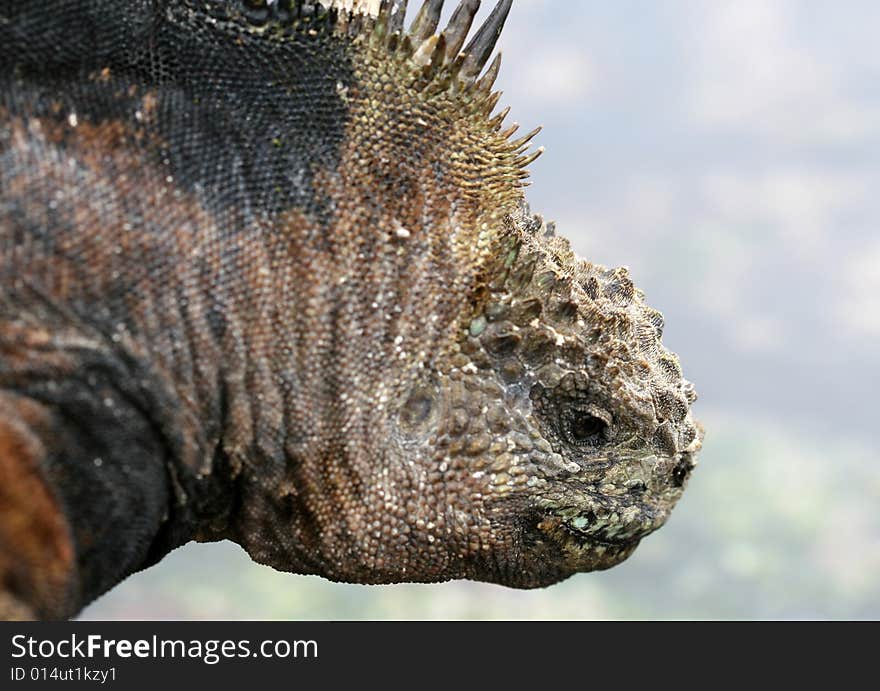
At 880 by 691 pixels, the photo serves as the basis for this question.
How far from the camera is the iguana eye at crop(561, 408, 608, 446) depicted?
4.69 meters

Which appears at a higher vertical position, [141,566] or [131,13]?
[131,13]

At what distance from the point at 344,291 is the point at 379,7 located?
1105 millimetres

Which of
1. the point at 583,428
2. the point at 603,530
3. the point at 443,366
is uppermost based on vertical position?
the point at 443,366

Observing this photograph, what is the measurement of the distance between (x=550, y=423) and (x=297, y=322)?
1.17 metres

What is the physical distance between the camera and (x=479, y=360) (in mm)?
4543

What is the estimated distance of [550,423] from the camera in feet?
15.3

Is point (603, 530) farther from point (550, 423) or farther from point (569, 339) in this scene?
point (569, 339)

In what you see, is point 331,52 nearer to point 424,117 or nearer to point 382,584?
point 424,117

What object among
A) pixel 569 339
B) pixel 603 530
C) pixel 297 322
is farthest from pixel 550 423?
pixel 297 322

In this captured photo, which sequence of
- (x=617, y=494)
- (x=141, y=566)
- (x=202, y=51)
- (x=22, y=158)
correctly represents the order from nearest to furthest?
1. (x=22, y=158)
2. (x=202, y=51)
3. (x=141, y=566)
4. (x=617, y=494)

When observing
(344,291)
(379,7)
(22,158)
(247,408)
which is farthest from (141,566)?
(379,7)

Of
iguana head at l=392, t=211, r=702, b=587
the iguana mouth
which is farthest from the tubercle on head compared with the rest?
the iguana mouth

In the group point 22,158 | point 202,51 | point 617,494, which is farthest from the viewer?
A: point 617,494

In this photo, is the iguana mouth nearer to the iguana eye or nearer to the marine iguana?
the marine iguana
